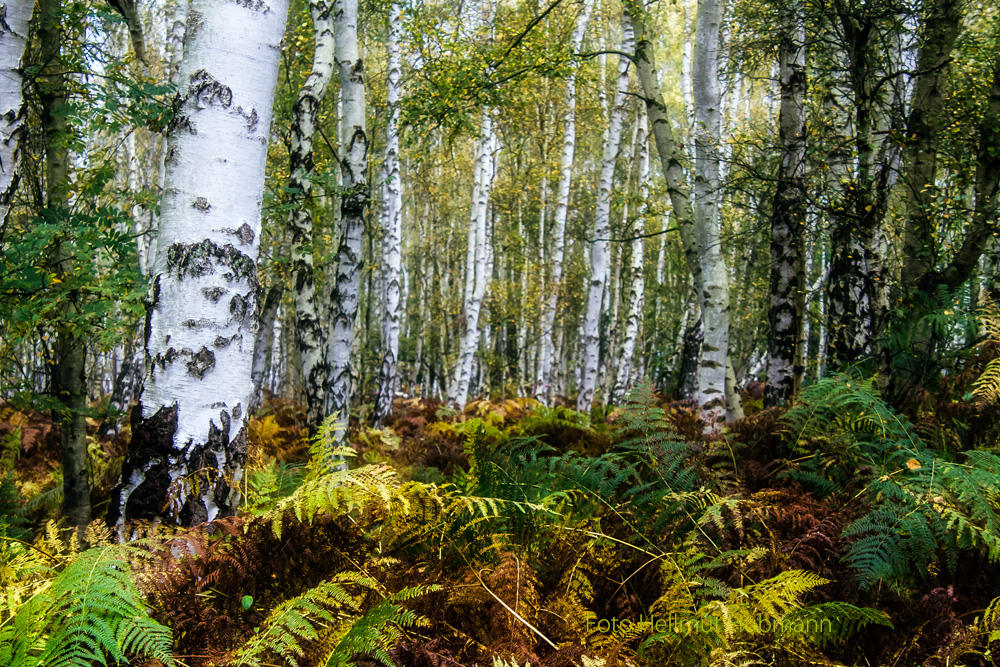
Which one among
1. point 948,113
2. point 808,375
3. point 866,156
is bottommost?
point 808,375

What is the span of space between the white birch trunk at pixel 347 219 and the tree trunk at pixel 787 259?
4.52 metres

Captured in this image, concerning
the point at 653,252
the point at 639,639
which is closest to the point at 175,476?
the point at 639,639

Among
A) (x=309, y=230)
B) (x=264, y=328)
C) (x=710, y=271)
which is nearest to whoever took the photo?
(x=710, y=271)

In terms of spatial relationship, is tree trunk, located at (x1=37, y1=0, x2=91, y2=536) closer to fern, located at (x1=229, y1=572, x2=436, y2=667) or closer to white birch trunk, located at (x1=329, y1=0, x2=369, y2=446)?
white birch trunk, located at (x1=329, y1=0, x2=369, y2=446)

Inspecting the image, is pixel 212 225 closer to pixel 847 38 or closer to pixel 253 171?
pixel 253 171

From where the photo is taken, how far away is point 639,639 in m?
1.96

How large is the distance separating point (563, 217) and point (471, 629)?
13332mm

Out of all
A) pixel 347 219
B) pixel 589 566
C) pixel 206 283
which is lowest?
pixel 589 566

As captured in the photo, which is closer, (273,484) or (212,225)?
(212,225)

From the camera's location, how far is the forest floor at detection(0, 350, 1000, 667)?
5.50 feet

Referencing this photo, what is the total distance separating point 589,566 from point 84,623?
5.10 feet

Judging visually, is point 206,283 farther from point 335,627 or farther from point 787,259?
point 787,259

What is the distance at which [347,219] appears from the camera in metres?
6.92

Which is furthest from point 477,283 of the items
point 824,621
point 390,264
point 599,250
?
point 824,621
